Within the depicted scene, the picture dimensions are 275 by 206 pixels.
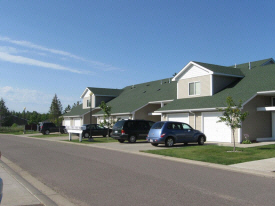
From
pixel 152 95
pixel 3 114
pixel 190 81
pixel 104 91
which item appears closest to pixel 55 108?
pixel 3 114

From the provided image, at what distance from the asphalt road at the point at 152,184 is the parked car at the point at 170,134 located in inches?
284

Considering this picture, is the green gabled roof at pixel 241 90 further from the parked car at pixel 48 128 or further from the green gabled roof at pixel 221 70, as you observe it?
the parked car at pixel 48 128

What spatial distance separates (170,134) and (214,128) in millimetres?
5176

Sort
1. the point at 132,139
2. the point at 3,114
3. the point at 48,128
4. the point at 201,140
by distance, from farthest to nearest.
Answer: the point at 3,114 → the point at 48,128 → the point at 132,139 → the point at 201,140

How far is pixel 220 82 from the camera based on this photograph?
26703 millimetres

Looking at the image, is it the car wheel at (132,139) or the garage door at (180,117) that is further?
the garage door at (180,117)

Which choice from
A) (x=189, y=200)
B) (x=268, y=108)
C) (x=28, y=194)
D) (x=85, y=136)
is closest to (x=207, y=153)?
(x=268, y=108)

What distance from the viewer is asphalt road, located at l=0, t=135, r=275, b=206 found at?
705 cm

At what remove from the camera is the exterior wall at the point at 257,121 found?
21891 millimetres

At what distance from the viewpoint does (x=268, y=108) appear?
21484 mm

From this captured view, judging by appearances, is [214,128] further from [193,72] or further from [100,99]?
[100,99]

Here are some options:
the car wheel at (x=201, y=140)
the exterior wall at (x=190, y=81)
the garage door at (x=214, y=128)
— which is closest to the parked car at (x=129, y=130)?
the garage door at (x=214, y=128)

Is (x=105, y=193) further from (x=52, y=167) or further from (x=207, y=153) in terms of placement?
(x=207, y=153)

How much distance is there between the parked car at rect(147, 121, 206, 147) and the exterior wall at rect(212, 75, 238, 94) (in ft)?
22.0
